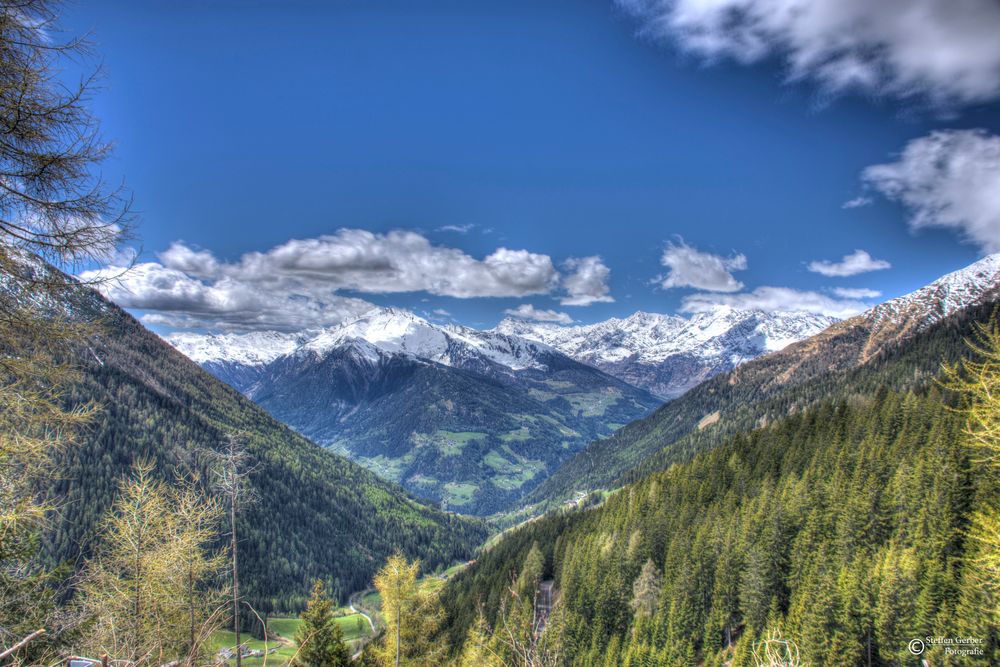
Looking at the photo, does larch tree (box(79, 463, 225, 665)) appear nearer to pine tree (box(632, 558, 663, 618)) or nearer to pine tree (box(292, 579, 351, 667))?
pine tree (box(292, 579, 351, 667))

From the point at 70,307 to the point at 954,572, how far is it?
68987 millimetres

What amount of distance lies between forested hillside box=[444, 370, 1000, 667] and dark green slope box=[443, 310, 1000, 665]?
0.18 metres

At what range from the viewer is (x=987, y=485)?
45188mm

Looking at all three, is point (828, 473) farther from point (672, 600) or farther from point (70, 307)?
point (70, 307)

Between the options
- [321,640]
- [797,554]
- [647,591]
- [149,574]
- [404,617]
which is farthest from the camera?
[647,591]

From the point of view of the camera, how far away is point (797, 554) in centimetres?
5894

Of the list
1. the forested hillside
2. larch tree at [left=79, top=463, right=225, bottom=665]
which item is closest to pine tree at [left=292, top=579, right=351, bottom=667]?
larch tree at [left=79, top=463, right=225, bottom=665]

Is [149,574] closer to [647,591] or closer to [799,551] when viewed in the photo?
[647,591]

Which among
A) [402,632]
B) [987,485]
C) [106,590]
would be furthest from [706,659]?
[106,590]

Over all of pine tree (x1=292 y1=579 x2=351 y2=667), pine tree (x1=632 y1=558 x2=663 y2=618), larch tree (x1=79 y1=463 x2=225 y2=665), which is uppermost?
larch tree (x1=79 y1=463 x2=225 y2=665)

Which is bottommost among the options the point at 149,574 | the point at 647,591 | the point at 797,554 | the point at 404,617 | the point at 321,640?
the point at 647,591

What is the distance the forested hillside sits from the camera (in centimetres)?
4353

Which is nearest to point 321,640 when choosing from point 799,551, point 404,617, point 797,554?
point 404,617

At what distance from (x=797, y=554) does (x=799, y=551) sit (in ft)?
1.58
